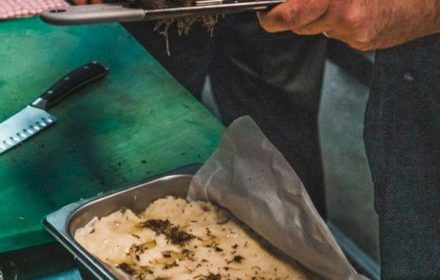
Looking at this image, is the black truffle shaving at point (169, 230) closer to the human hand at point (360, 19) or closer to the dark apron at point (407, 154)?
the human hand at point (360, 19)

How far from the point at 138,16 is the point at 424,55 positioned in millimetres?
673

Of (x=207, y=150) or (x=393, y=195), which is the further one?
(x=393, y=195)

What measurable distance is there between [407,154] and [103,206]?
0.62 m

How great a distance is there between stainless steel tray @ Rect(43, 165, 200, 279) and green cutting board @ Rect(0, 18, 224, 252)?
4 centimetres

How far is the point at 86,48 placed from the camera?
1.50 m

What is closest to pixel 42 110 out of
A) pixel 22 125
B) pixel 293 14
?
pixel 22 125

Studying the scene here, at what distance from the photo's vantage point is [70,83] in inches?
52.4

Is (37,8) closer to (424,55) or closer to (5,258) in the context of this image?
(5,258)

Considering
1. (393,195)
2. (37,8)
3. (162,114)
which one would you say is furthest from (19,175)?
(393,195)

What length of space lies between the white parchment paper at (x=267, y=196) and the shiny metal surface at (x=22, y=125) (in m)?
0.32

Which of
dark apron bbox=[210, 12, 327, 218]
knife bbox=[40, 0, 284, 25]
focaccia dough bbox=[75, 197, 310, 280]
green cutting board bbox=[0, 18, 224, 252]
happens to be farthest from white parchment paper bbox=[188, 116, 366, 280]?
dark apron bbox=[210, 12, 327, 218]

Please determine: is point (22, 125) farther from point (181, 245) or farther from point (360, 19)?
point (360, 19)

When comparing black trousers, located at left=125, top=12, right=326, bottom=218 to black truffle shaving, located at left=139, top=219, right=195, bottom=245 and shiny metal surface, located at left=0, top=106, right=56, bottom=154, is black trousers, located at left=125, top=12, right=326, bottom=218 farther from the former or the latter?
black truffle shaving, located at left=139, top=219, right=195, bottom=245

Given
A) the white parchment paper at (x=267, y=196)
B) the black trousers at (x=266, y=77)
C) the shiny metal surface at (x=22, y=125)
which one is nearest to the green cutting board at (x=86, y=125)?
the shiny metal surface at (x=22, y=125)
